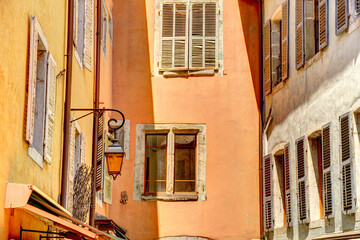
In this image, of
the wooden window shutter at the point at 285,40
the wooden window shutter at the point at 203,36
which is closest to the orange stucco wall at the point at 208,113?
the wooden window shutter at the point at 203,36

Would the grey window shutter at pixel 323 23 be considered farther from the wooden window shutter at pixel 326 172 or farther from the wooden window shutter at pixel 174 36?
the wooden window shutter at pixel 174 36

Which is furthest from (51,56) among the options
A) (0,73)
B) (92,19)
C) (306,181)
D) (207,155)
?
(207,155)

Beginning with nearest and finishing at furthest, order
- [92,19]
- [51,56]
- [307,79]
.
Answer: [51,56] → [92,19] → [307,79]

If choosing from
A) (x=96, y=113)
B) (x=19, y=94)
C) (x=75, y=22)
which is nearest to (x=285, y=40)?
(x=96, y=113)

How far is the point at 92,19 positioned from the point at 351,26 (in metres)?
4.05

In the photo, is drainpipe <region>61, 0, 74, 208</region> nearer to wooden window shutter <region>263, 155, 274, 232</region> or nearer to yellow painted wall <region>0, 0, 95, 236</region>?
yellow painted wall <region>0, 0, 95, 236</region>

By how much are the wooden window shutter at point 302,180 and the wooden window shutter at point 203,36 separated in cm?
378

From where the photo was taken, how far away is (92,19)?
13391 millimetres

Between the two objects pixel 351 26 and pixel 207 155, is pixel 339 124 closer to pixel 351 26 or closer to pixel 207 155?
pixel 351 26

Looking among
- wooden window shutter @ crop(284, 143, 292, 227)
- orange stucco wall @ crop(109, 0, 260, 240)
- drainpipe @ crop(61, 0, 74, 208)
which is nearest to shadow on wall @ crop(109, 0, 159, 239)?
orange stucco wall @ crop(109, 0, 260, 240)

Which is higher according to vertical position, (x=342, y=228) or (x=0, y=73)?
(x=0, y=73)

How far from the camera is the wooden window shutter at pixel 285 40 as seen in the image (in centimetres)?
1554

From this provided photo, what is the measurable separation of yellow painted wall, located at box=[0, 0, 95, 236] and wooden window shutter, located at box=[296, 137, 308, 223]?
5.29 meters

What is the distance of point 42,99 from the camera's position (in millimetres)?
9039
